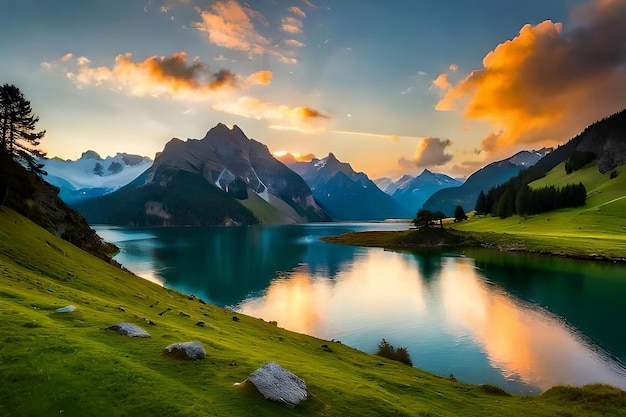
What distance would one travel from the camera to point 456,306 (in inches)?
2655

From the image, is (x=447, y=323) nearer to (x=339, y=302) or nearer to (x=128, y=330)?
(x=339, y=302)

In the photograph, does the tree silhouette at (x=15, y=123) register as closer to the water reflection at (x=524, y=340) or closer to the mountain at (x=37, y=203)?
the mountain at (x=37, y=203)

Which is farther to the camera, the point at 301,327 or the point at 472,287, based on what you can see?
the point at 472,287

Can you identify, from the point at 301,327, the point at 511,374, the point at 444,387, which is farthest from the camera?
the point at 301,327

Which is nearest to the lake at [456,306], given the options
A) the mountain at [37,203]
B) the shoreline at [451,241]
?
the mountain at [37,203]

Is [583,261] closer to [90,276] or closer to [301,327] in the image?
[301,327]

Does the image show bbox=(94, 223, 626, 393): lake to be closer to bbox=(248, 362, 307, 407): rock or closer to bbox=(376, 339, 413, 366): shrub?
bbox=(376, 339, 413, 366): shrub

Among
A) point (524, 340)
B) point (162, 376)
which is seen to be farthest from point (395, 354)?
point (162, 376)

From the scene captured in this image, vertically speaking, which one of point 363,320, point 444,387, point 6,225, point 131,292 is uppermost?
point 6,225

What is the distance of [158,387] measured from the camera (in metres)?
15.6

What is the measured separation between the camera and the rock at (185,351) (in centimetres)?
1980

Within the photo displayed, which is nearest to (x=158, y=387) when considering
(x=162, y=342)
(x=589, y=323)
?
(x=162, y=342)

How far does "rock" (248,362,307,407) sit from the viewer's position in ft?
53.9

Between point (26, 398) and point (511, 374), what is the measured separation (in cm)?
4061
